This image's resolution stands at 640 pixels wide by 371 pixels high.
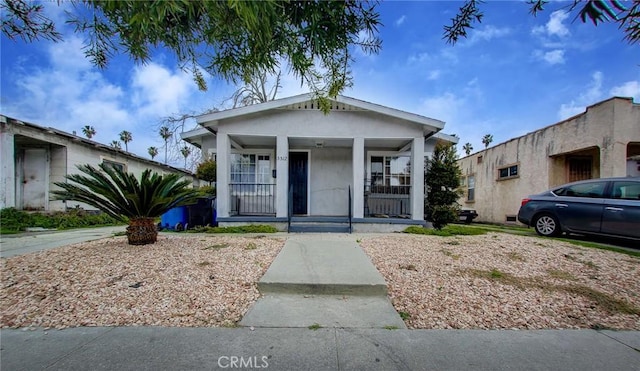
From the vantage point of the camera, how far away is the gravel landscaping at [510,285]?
2668mm

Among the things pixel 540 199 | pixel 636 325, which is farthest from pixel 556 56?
pixel 636 325

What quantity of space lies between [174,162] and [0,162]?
728cm

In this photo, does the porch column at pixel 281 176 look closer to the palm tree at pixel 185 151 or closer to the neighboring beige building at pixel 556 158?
the neighboring beige building at pixel 556 158

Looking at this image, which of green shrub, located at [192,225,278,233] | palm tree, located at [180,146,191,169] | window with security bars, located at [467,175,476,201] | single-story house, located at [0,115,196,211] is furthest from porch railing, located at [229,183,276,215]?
window with security bars, located at [467,175,476,201]

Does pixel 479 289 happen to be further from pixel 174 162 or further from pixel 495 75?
pixel 174 162

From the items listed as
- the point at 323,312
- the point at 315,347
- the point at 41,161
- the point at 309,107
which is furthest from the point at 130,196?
the point at 41,161

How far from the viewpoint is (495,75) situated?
4508 millimetres

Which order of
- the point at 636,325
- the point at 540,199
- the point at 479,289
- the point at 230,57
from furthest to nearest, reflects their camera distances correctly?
the point at 540,199 → the point at 479,289 → the point at 636,325 → the point at 230,57

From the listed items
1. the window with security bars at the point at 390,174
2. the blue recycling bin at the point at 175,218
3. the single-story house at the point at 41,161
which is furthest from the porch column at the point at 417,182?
the single-story house at the point at 41,161

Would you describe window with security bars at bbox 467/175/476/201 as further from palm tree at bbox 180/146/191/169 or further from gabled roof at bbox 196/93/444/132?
palm tree at bbox 180/146/191/169

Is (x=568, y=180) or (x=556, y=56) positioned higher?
(x=556, y=56)

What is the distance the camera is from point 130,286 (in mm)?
3197

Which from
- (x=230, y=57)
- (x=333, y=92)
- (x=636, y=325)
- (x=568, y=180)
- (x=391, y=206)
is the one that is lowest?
(x=636, y=325)

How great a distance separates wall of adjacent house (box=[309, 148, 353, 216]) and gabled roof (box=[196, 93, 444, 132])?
2.03 m
